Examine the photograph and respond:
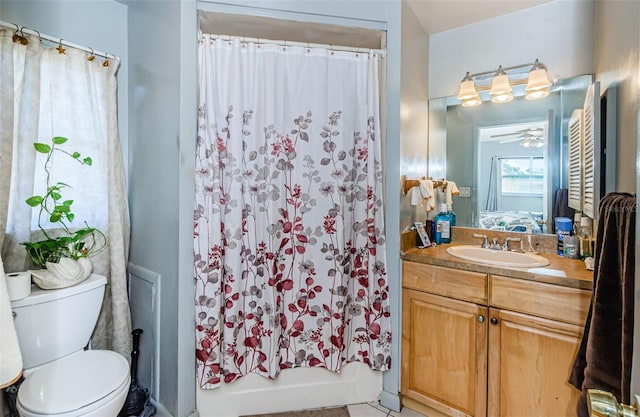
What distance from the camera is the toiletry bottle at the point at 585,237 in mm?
1626

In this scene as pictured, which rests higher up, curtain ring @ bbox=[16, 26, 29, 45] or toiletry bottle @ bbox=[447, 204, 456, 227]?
curtain ring @ bbox=[16, 26, 29, 45]

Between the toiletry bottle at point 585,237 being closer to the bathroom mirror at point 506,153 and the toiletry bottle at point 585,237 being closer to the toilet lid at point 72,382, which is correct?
the bathroom mirror at point 506,153

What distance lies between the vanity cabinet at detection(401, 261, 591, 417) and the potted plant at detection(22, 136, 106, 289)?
5.65ft

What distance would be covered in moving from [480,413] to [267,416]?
1.11m

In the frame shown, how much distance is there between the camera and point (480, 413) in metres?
1.59

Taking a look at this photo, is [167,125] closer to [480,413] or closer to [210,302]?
[210,302]

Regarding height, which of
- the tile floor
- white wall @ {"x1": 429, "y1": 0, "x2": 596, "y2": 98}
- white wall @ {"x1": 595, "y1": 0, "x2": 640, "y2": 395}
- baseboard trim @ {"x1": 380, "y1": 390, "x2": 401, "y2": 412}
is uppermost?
white wall @ {"x1": 429, "y1": 0, "x2": 596, "y2": 98}

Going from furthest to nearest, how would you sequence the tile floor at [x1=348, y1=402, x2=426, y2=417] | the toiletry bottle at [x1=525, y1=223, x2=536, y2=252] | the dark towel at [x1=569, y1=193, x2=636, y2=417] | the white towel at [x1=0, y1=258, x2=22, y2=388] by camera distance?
the toiletry bottle at [x1=525, y1=223, x2=536, y2=252] → the tile floor at [x1=348, y1=402, x2=426, y2=417] → the dark towel at [x1=569, y1=193, x2=636, y2=417] → the white towel at [x1=0, y1=258, x2=22, y2=388]

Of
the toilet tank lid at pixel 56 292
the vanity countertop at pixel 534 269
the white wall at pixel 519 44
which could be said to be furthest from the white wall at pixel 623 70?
the toilet tank lid at pixel 56 292

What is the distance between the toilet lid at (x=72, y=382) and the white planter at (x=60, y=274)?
1.13 feet

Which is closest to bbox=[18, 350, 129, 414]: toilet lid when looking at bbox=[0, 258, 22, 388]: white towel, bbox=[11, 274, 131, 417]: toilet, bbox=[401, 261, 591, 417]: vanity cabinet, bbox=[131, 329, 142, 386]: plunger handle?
bbox=[11, 274, 131, 417]: toilet

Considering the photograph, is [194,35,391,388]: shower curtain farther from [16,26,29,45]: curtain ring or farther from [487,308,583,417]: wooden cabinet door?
[16,26,29,45]: curtain ring

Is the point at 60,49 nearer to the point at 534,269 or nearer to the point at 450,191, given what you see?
the point at 450,191

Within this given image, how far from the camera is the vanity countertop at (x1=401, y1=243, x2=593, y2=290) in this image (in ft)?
4.52
